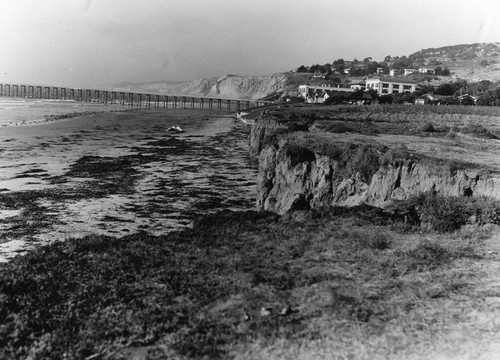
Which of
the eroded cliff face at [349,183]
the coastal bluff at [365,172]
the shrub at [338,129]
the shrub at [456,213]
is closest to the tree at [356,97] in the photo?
the shrub at [338,129]

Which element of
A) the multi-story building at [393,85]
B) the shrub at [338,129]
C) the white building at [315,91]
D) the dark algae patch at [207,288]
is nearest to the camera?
the dark algae patch at [207,288]

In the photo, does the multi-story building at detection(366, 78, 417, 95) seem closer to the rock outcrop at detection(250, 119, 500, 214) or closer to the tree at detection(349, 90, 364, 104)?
the tree at detection(349, 90, 364, 104)

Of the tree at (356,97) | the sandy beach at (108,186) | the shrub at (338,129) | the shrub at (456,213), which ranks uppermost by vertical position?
the tree at (356,97)

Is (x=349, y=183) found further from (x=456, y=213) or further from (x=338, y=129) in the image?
(x=338, y=129)

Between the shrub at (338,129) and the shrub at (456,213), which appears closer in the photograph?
the shrub at (456,213)

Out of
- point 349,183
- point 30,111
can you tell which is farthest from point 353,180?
point 30,111

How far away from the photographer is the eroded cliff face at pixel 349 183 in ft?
44.5

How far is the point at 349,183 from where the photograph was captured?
54.3ft

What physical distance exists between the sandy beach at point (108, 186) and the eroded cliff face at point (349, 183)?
90.0 inches

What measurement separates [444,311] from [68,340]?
5727mm

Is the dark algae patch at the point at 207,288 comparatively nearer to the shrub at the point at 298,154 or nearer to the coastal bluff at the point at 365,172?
the coastal bluff at the point at 365,172

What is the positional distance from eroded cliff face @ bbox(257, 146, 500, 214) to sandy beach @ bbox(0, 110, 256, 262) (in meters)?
2.29

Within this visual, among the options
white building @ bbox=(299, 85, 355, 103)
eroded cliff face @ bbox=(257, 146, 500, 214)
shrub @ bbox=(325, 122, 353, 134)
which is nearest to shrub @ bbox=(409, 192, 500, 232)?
eroded cliff face @ bbox=(257, 146, 500, 214)

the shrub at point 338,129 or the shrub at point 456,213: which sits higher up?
the shrub at point 338,129
